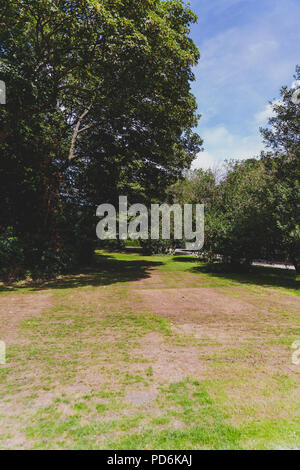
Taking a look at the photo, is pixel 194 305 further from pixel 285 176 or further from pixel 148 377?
pixel 285 176

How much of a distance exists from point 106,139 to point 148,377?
757 inches

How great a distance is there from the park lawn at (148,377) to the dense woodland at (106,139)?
8.11 m

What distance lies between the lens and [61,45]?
12852 mm

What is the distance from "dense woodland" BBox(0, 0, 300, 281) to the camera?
1115 cm

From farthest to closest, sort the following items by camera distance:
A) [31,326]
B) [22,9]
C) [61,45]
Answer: [61,45] < [22,9] < [31,326]

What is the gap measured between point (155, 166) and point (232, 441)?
2044 cm

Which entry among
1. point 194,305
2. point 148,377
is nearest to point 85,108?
point 194,305

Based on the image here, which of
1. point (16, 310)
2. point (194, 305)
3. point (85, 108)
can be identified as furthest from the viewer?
point (85, 108)

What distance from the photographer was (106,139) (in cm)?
1995

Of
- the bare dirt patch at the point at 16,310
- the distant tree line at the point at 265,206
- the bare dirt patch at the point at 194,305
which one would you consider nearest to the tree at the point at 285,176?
the distant tree line at the point at 265,206

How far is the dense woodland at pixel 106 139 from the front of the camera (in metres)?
11.1

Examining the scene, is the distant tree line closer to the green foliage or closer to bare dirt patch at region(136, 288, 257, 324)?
bare dirt patch at region(136, 288, 257, 324)
